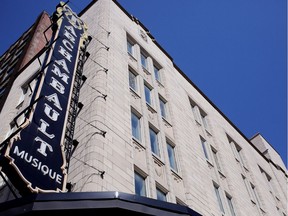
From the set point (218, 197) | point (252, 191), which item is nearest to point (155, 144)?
point (218, 197)

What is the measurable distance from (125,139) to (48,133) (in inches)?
178

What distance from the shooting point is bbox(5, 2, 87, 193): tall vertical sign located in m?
9.15

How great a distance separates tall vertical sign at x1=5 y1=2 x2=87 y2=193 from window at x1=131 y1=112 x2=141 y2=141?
12.5ft

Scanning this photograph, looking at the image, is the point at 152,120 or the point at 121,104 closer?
the point at 121,104

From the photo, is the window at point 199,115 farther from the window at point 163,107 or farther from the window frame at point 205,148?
the window at point 163,107

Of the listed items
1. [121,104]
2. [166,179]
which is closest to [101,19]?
[121,104]

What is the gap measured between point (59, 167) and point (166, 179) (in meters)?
6.82

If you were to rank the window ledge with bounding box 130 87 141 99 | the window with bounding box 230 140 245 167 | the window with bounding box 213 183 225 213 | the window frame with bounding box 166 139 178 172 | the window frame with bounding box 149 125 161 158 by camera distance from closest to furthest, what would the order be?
the window frame with bounding box 149 125 161 158 → the window frame with bounding box 166 139 178 172 → the window ledge with bounding box 130 87 141 99 → the window with bounding box 213 183 225 213 → the window with bounding box 230 140 245 167

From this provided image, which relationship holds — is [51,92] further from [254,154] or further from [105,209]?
[254,154]

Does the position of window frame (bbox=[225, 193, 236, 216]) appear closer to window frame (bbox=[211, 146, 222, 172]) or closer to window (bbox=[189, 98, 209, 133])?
window frame (bbox=[211, 146, 222, 172])

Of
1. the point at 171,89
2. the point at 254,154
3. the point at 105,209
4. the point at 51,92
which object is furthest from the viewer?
the point at 254,154

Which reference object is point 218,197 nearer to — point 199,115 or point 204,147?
point 204,147

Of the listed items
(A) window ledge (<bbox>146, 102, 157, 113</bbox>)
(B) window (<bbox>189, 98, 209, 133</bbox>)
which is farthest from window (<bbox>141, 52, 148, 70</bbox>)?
(B) window (<bbox>189, 98, 209, 133</bbox>)

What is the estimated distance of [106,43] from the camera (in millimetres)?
19750
